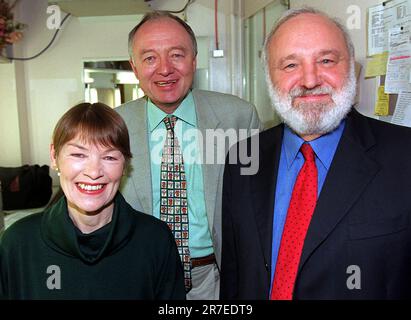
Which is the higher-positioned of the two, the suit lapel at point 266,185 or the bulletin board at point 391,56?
the bulletin board at point 391,56

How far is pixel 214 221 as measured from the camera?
124cm

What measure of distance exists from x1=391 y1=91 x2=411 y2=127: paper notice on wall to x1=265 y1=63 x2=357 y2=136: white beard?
0.80 ft

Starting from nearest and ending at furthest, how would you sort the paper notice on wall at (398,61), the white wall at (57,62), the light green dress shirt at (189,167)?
the paper notice on wall at (398,61) < the light green dress shirt at (189,167) < the white wall at (57,62)

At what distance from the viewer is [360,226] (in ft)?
2.61

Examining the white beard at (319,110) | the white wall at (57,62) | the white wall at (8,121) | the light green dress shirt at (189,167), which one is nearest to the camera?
the white beard at (319,110)

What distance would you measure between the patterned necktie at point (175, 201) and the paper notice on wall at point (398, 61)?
2.35ft

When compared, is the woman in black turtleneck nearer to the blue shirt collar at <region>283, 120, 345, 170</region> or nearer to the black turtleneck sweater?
the black turtleneck sweater

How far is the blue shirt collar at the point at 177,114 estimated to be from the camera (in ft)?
4.25

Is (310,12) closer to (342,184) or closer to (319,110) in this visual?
(319,110)

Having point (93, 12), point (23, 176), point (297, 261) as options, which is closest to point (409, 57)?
point (297, 261)

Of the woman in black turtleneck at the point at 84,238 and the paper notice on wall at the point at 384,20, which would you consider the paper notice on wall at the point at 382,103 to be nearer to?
the paper notice on wall at the point at 384,20

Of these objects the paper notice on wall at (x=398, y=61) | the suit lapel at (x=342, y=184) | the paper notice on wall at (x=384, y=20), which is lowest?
the suit lapel at (x=342, y=184)

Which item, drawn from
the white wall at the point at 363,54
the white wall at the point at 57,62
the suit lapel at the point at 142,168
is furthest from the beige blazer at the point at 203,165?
the white wall at the point at 57,62

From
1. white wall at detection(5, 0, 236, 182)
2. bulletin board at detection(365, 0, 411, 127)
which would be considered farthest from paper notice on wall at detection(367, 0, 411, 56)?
white wall at detection(5, 0, 236, 182)
